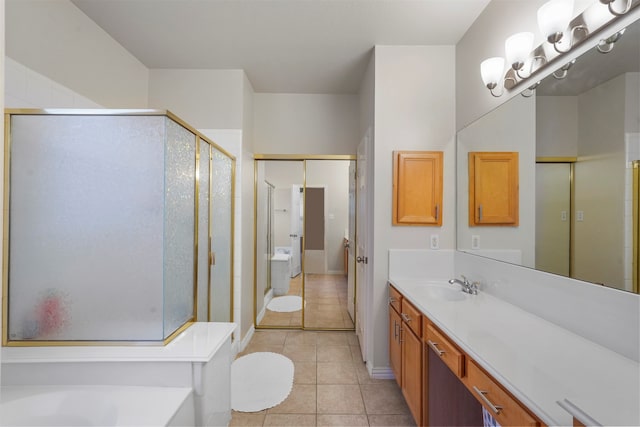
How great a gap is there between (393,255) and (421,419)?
42.1 inches

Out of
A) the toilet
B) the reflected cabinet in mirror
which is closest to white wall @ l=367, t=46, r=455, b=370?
the reflected cabinet in mirror

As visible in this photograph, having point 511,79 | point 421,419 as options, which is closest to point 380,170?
point 511,79

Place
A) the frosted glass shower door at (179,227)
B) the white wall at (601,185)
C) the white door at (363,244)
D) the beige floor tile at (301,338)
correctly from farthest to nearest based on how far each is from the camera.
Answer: the beige floor tile at (301,338) → the white door at (363,244) → the frosted glass shower door at (179,227) → the white wall at (601,185)

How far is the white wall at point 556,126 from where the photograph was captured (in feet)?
4.50

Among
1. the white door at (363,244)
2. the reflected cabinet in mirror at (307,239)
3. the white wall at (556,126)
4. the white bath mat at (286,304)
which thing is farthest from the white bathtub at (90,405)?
the white bath mat at (286,304)

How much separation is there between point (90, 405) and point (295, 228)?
2.37m

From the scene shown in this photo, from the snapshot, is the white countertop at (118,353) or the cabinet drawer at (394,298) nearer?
the white countertop at (118,353)

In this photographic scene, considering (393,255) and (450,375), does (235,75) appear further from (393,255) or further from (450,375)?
(450,375)

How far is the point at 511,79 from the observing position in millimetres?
1764

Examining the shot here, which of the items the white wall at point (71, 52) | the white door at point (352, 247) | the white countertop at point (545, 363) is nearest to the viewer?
the white countertop at point (545, 363)

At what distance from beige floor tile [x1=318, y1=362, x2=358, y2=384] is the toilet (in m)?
1.22

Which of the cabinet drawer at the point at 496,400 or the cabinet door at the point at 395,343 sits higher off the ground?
the cabinet drawer at the point at 496,400

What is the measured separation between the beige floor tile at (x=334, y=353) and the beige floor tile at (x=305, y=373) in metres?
0.14

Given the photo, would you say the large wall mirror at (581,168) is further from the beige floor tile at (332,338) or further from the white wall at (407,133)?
the beige floor tile at (332,338)
